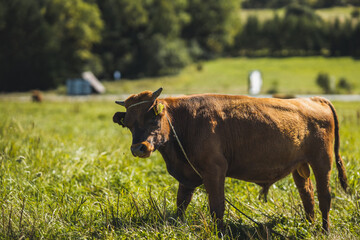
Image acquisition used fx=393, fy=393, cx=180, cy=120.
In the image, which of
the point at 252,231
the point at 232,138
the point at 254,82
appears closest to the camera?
the point at 232,138

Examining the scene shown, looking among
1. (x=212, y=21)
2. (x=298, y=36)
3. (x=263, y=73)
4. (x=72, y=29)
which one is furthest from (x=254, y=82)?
(x=212, y=21)

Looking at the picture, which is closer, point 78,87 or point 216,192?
point 216,192

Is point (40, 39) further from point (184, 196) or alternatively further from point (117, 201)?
point (184, 196)

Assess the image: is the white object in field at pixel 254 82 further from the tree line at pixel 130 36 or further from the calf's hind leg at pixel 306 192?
the calf's hind leg at pixel 306 192

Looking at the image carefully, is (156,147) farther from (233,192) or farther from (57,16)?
(57,16)

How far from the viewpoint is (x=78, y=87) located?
123 ft

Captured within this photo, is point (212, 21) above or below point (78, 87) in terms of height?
above

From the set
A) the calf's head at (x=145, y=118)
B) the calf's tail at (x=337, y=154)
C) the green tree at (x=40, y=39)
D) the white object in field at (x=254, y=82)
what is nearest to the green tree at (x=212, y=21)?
the green tree at (x=40, y=39)

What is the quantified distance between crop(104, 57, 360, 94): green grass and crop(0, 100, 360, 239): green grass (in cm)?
3171

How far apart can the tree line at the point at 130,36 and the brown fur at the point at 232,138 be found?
30.4 metres

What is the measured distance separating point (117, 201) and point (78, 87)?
33.9m

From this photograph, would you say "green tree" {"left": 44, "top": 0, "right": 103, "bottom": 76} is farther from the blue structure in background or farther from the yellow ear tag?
the yellow ear tag

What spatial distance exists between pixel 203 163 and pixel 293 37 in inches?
2600

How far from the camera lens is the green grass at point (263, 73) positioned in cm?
4441
